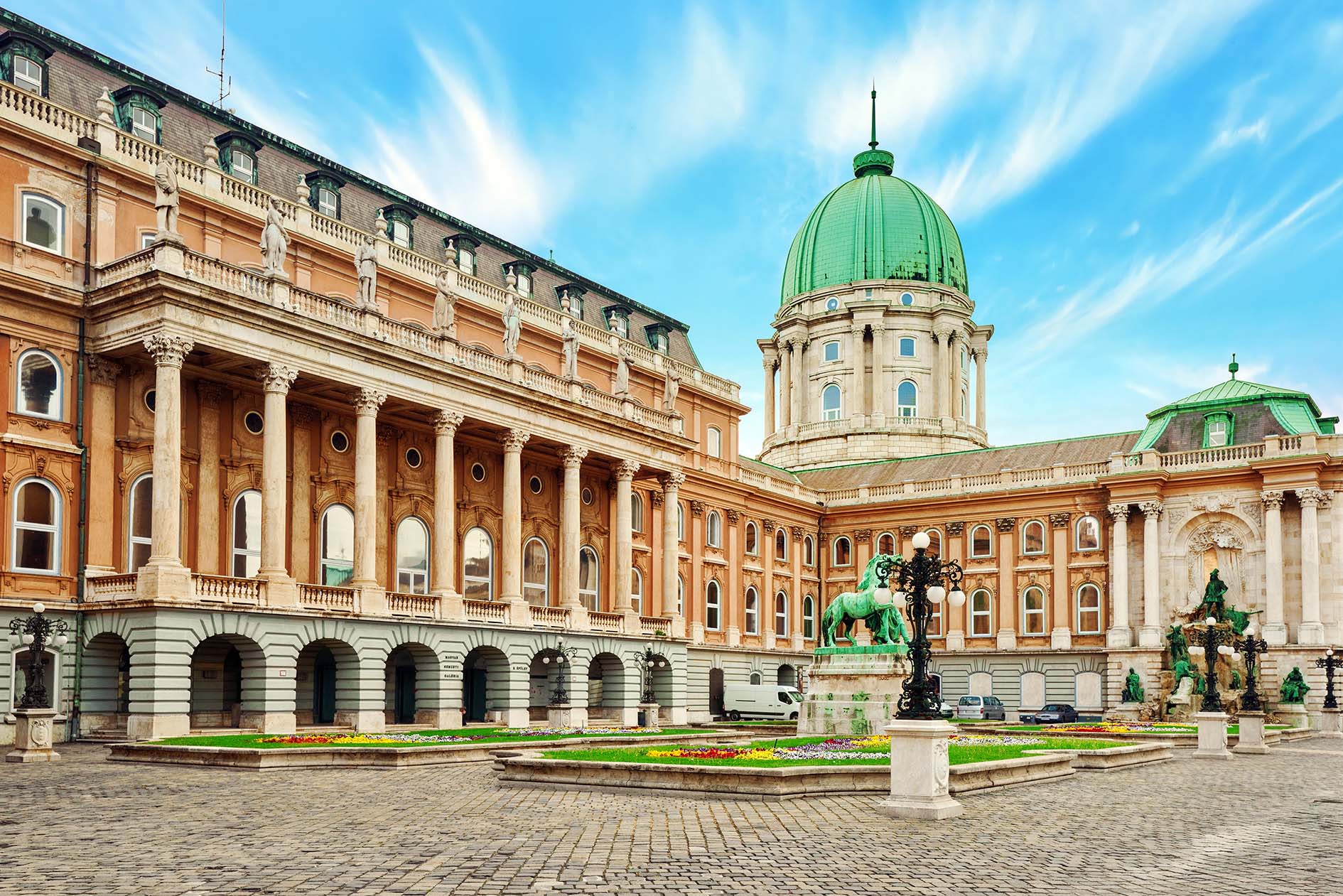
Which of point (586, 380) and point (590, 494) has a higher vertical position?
point (586, 380)

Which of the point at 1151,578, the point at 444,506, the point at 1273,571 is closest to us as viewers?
the point at 444,506

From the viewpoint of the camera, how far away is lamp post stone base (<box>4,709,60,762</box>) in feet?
105

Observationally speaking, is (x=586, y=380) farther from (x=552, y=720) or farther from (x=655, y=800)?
(x=655, y=800)

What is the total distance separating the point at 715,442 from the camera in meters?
78.8

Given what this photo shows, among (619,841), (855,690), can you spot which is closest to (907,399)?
(855,690)

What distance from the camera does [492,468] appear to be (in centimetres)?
5834

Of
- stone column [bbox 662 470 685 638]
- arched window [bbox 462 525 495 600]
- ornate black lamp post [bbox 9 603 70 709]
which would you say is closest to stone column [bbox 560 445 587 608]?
arched window [bbox 462 525 495 600]

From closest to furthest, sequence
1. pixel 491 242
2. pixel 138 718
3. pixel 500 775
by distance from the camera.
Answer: pixel 500 775 → pixel 138 718 → pixel 491 242

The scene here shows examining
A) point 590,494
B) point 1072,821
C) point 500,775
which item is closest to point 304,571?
point 590,494

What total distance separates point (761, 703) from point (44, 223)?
42032 millimetres

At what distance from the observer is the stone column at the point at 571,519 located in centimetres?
5700

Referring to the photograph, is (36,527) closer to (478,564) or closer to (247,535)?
(247,535)

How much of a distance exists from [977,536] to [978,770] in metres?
58.6

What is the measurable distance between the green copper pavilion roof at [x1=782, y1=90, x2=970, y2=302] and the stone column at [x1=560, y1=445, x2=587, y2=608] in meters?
53.8
